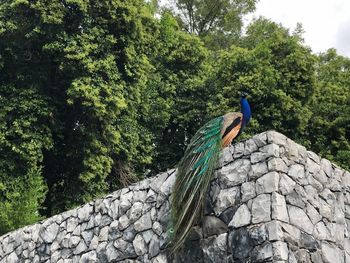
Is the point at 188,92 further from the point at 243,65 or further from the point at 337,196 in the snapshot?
the point at 337,196

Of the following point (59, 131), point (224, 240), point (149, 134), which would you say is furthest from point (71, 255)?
point (149, 134)

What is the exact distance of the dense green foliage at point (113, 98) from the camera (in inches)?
493

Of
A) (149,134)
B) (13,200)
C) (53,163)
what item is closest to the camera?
(13,200)

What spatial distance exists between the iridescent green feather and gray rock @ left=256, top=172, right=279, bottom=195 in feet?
1.99

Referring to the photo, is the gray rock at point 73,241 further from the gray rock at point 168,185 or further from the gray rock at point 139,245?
the gray rock at point 168,185

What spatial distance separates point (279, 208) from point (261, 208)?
0.18m

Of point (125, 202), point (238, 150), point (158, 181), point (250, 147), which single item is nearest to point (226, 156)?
point (238, 150)

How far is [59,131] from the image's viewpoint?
1320 centimetres

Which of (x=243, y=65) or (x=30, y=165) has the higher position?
(x=243, y=65)

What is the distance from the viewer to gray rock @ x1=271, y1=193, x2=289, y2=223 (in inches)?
215

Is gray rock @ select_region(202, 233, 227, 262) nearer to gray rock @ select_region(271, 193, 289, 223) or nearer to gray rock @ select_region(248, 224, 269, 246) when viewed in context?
gray rock @ select_region(248, 224, 269, 246)

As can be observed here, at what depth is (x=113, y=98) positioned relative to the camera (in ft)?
42.3

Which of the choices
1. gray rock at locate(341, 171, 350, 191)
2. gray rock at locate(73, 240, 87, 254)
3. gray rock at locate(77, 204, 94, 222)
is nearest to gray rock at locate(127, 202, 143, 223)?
gray rock at locate(77, 204, 94, 222)

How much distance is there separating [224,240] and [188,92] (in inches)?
428
